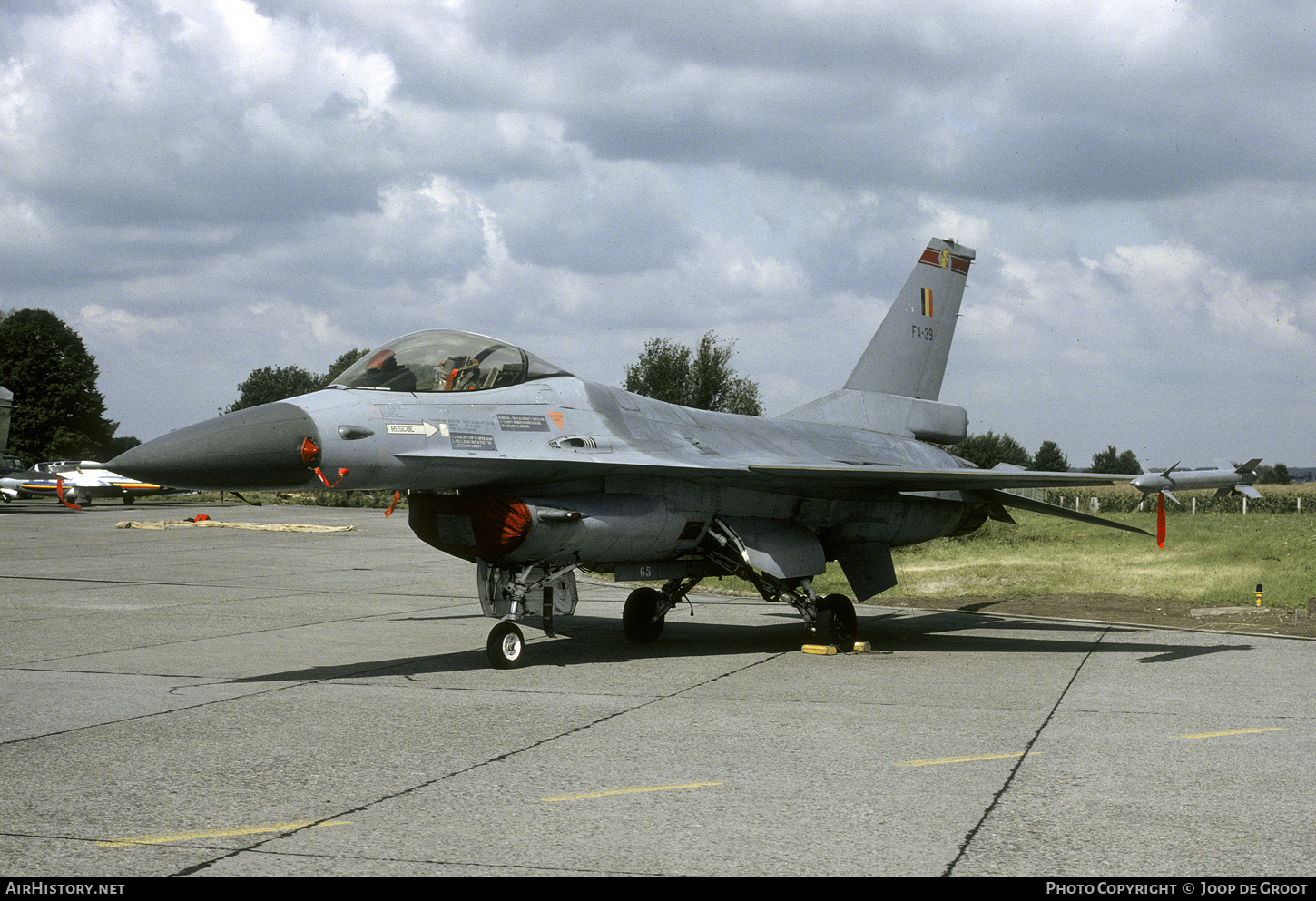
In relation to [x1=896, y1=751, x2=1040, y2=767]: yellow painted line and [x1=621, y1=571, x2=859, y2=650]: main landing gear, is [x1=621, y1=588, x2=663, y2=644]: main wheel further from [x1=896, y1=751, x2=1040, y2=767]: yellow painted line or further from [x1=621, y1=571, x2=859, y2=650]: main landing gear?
[x1=896, y1=751, x2=1040, y2=767]: yellow painted line

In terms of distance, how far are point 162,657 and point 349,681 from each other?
8.30 feet

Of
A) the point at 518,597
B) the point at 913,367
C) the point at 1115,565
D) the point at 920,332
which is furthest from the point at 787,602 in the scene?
the point at 1115,565

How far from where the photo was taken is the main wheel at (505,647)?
32.8 feet

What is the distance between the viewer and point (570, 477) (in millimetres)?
10508

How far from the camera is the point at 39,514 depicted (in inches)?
1610

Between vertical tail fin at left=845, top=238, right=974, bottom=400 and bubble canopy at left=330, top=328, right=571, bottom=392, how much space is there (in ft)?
21.8

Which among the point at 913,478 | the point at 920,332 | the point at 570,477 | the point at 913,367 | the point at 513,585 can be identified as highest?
the point at 920,332

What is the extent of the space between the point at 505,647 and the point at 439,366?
8.80 ft

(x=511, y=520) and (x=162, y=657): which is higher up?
(x=511, y=520)

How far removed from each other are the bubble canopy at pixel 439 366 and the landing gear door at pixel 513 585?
1789 mm

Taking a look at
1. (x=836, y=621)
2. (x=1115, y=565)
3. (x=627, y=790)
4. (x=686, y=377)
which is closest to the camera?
(x=627, y=790)

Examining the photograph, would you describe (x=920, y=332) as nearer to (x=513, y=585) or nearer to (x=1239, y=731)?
(x=513, y=585)
